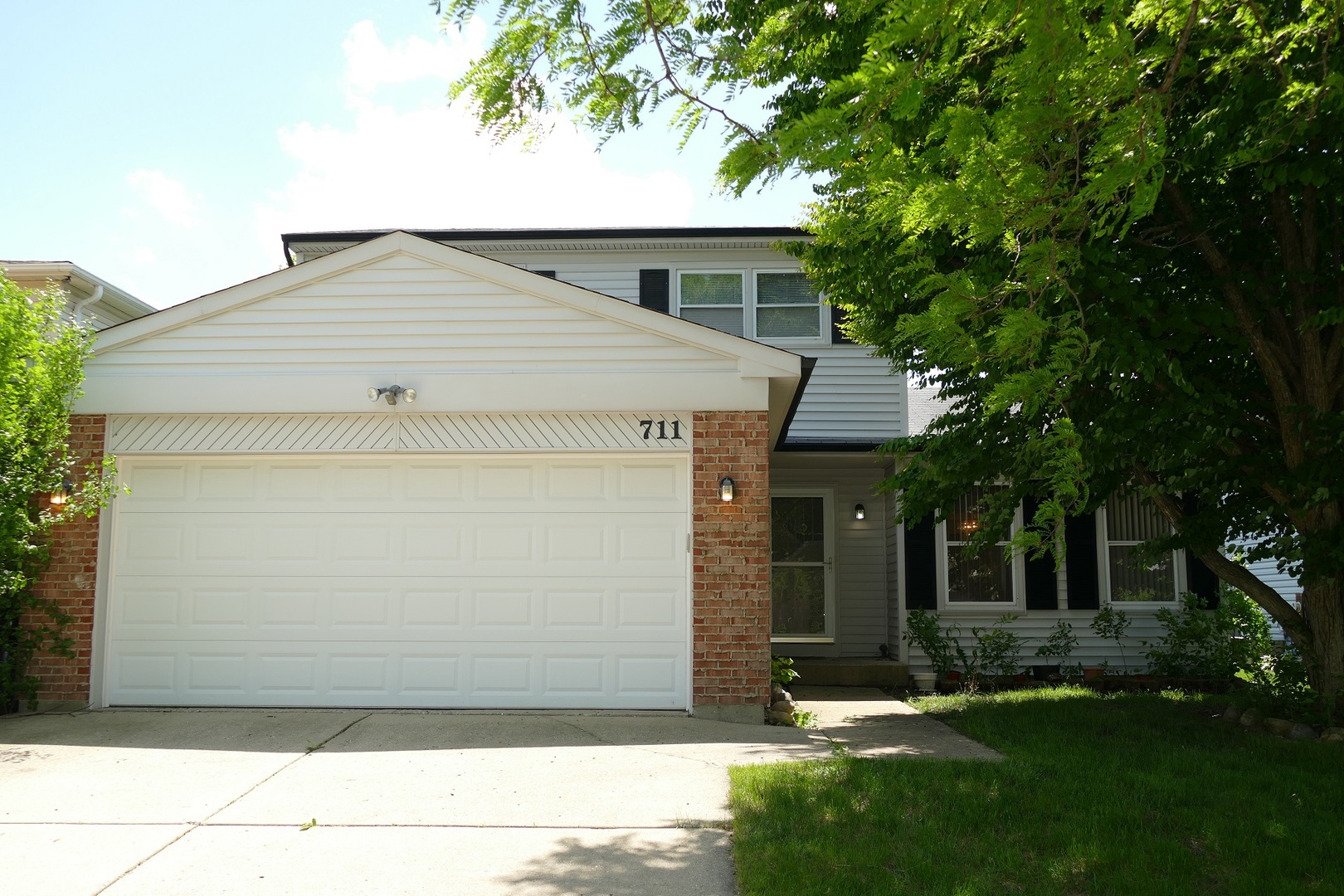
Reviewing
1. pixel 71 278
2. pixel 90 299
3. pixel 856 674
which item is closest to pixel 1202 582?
pixel 856 674

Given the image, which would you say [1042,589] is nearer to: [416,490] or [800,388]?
[800,388]

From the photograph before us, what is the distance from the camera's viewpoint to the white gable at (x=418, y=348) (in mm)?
9070

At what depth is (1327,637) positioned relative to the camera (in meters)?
8.41

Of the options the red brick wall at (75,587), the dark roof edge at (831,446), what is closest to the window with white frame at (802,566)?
the dark roof edge at (831,446)

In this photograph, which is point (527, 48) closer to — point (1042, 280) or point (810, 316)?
point (1042, 280)

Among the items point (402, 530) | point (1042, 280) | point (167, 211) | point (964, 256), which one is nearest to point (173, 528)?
point (402, 530)

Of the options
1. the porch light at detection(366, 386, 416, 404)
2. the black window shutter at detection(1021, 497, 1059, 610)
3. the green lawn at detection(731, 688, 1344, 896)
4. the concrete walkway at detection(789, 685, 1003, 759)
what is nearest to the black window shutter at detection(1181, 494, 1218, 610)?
the black window shutter at detection(1021, 497, 1059, 610)

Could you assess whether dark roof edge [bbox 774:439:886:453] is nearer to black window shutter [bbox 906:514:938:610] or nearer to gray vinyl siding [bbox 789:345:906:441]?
gray vinyl siding [bbox 789:345:906:441]

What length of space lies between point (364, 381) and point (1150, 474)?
762 centimetres

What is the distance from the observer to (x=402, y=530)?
9.24 metres

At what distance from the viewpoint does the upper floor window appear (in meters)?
14.0

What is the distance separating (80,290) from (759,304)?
331 inches

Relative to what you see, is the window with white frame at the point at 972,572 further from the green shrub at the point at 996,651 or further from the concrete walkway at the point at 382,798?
the concrete walkway at the point at 382,798

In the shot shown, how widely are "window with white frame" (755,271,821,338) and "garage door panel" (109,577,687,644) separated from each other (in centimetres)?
597
